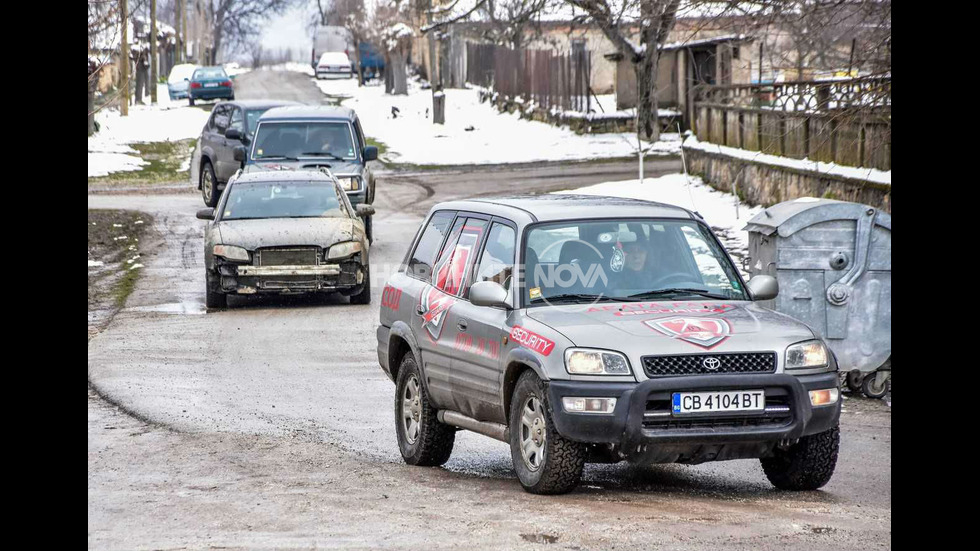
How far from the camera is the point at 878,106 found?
1399cm

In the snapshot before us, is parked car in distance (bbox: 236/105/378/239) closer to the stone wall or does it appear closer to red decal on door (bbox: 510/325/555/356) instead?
the stone wall

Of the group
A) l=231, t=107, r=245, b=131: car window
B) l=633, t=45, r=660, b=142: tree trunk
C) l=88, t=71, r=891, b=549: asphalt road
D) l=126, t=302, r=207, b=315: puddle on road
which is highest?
l=633, t=45, r=660, b=142: tree trunk

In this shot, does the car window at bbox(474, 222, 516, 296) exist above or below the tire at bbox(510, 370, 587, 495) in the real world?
above

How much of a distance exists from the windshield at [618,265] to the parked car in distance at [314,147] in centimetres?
1319

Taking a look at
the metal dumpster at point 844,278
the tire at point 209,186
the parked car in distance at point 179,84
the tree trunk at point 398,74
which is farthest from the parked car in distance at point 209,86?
the metal dumpster at point 844,278

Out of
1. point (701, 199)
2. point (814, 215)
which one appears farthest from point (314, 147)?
point (814, 215)

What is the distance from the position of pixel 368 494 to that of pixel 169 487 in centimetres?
122

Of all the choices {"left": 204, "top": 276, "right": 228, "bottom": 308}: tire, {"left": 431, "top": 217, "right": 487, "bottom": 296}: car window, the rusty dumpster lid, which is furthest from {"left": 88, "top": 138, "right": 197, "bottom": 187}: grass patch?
{"left": 431, "top": 217, "right": 487, "bottom": 296}: car window

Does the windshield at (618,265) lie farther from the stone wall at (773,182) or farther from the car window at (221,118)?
the car window at (221,118)

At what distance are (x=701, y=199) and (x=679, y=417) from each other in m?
16.5

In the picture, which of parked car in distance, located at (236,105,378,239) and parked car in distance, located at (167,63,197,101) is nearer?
parked car in distance, located at (236,105,378,239)

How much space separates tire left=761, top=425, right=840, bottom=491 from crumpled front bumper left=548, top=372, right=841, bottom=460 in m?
0.28

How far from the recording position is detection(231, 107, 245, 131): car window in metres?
26.0
